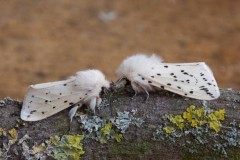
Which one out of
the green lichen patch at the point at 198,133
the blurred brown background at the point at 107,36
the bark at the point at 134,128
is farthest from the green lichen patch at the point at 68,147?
the blurred brown background at the point at 107,36

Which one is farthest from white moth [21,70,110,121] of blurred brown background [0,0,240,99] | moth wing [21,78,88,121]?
blurred brown background [0,0,240,99]

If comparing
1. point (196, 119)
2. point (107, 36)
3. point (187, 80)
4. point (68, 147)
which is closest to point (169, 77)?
point (187, 80)

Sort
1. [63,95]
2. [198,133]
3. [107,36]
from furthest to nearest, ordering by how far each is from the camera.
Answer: [107,36] < [63,95] < [198,133]

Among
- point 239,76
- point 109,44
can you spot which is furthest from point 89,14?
point 239,76

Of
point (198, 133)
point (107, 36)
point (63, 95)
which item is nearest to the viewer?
point (198, 133)

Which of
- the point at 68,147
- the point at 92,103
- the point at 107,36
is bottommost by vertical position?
the point at 68,147

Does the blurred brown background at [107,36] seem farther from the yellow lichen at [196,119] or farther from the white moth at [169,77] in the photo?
the yellow lichen at [196,119]

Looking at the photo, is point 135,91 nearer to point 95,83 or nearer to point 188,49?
point 95,83

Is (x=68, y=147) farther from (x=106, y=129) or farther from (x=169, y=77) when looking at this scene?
(x=169, y=77)
